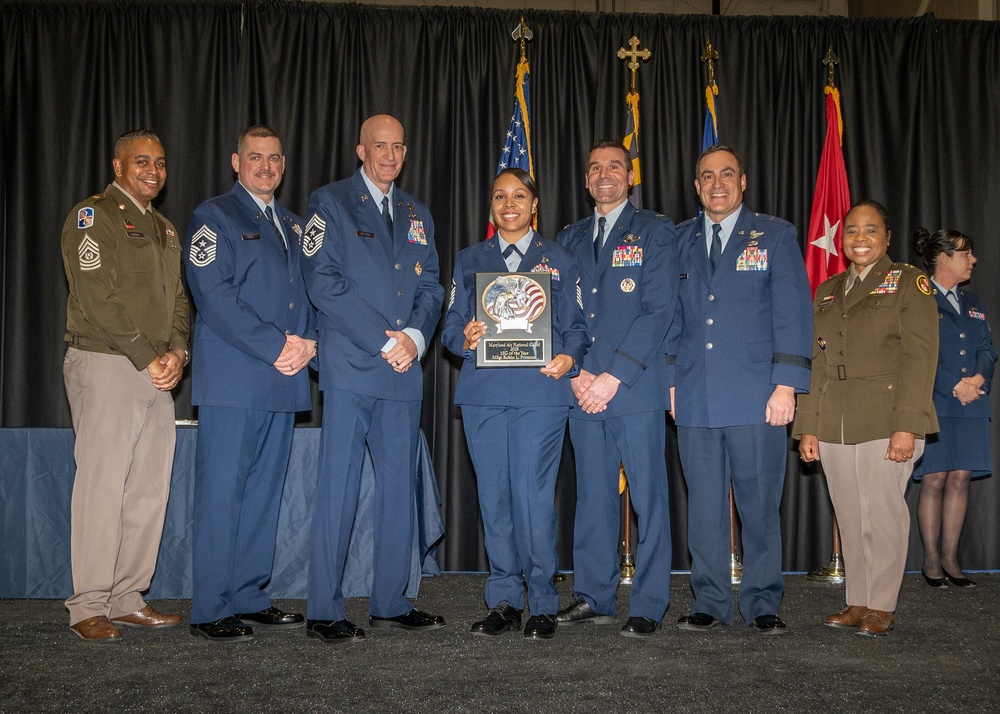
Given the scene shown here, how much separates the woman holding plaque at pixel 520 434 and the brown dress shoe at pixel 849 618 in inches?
48.1

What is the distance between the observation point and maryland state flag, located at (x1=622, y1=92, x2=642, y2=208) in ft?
17.4

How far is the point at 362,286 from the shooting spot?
3.46 metres

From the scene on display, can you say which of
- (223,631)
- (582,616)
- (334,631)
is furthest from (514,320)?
(223,631)

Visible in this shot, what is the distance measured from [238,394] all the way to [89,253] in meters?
0.87

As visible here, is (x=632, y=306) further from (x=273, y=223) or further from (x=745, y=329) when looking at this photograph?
(x=273, y=223)

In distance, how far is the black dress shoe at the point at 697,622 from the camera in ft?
11.3

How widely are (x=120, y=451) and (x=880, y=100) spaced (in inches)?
205

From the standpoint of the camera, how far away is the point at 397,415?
347cm

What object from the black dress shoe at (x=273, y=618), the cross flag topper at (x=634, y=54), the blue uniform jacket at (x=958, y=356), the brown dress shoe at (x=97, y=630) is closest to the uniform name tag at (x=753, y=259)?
the blue uniform jacket at (x=958, y=356)

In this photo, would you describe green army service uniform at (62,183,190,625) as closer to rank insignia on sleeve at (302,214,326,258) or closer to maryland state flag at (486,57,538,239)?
rank insignia on sleeve at (302,214,326,258)

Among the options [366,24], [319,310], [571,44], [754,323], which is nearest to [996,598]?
[754,323]

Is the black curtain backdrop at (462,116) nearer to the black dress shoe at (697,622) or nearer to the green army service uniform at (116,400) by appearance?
the green army service uniform at (116,400)

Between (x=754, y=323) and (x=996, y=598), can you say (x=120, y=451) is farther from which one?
(x=996, y=598)

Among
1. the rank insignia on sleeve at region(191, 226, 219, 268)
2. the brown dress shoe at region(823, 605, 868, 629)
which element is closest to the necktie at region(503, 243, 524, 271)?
the rank insignia on sleeve at region(191, 226, 219, 268)
